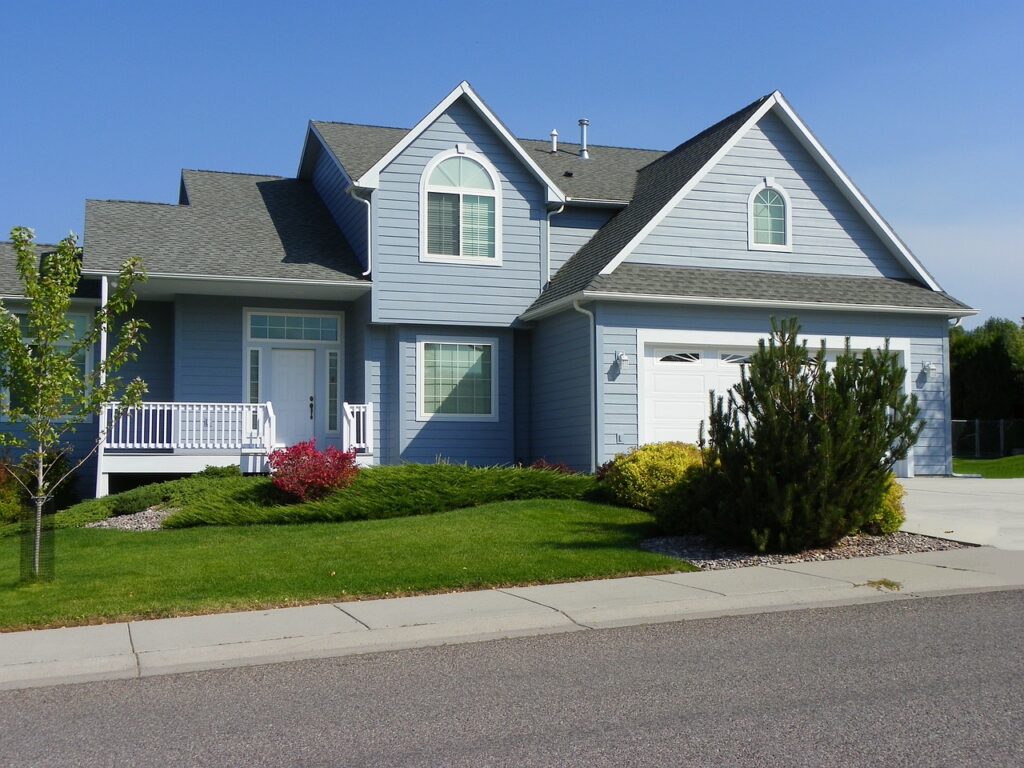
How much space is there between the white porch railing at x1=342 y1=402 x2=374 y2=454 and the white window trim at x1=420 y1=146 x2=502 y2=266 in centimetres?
293

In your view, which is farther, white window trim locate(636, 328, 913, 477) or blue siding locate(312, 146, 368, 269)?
blue siding locate(312, 146, 368, 269)

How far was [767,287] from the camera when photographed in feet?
66.4

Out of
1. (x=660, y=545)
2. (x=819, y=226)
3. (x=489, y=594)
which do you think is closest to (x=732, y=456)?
(x=660, y=545)

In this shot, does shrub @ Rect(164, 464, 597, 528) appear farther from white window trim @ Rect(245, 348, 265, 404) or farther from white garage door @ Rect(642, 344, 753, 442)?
white window trim @ Rect(245, 348, 265, 404)

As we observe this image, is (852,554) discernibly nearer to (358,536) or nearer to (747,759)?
(358,536)

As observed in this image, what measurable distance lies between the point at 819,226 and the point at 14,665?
1708 centimetres

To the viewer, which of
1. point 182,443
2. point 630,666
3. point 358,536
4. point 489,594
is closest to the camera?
point 630,666

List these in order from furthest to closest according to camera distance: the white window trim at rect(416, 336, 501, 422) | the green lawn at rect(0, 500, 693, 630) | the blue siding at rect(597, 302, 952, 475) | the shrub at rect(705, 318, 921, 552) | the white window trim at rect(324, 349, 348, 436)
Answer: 1. the white window trim at rect(324, 349, 348, 436)
2. the white window trim at rect(416, 336, 501, 422)
3. the blue siding at rect(597, 302, 952, 475)
4. the shrub at rect(705, 318, 921, 552)
5. the green lawn at rect(0, 500, 693, 630)

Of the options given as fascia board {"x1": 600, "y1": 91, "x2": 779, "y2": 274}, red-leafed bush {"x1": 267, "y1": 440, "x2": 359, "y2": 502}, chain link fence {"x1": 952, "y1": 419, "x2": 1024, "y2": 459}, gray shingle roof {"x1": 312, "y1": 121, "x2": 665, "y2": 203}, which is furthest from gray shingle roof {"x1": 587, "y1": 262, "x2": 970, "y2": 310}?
chain link fence {"x1": 952, "y1": 419, "x2": 1024, "y2": 459}

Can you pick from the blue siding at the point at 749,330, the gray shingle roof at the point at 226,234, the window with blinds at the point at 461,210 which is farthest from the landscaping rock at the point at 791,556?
the gray shingle roof at the point at 226,234

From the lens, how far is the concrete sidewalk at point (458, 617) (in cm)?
817

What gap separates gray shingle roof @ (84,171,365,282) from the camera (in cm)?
1973

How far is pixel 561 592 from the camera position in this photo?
412 inches

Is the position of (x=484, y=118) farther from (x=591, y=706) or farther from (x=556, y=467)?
(x=591, y=706)
